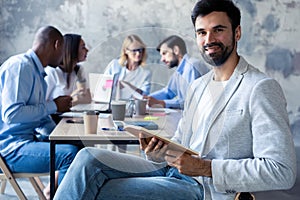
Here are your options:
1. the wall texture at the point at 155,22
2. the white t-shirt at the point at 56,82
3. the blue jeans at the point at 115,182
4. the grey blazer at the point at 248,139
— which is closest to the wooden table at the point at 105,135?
the blue jeans at the point at 115,182

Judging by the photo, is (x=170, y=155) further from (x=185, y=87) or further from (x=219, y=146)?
(x=185, y=87)

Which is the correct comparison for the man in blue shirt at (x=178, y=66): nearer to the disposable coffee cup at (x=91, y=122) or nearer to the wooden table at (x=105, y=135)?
the wooden table at (x=105, y=135)

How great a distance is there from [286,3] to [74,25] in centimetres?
220

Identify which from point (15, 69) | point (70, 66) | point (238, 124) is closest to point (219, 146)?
point (238, 124)

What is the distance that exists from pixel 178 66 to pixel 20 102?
1236 mm

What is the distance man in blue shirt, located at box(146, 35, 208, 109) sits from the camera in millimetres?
1819

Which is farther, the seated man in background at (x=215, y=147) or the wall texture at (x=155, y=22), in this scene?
the wall texture at (x=155, y=22)

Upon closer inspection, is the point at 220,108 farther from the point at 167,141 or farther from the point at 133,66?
Answer: the point at 133,66

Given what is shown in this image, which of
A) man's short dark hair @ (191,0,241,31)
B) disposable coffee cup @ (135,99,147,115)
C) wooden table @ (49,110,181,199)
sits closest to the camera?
man's short dark hair @ (191,0,241,31)

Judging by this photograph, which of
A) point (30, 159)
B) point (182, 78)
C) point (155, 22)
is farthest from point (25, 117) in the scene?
point (155, 22)

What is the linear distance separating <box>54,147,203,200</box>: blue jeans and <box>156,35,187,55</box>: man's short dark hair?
0.49m

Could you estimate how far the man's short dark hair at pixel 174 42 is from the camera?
69.0 inches

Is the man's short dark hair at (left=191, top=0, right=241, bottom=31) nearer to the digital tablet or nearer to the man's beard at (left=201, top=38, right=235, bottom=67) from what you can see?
the man's beard at (left=201, top=38, right=235, bottom=67)

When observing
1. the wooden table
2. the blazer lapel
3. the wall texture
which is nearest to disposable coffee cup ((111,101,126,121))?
the wooden table
